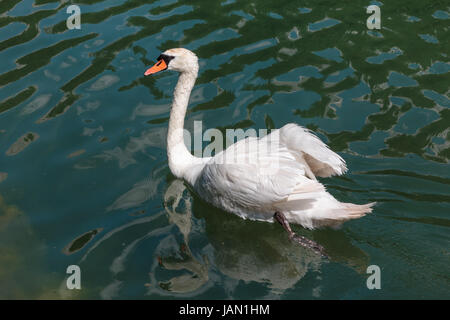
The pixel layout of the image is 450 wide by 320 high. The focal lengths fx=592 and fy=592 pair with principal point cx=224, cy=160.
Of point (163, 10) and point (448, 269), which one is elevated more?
point (163, 10)

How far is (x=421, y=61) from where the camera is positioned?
9.47 meters

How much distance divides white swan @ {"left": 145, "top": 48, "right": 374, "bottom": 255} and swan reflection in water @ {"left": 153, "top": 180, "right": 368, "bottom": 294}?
0.16m

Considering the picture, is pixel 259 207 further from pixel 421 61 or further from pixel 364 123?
pixel 421 61

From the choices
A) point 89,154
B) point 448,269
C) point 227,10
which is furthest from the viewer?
point 227,10

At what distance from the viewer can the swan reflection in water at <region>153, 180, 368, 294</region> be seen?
6.04m

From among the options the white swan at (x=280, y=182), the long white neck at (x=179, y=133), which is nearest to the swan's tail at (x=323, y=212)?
the white swan at (x=280, y=182)

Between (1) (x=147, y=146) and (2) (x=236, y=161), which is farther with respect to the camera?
(1) (x=147, y=146)

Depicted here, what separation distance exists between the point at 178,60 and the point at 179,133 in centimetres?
94

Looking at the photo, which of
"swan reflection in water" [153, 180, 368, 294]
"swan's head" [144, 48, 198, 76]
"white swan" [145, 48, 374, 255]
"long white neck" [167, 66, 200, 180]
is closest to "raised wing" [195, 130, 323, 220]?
"white swan" [145, 48, 374, 255]

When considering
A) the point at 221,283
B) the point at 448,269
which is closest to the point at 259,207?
the point at 221,283

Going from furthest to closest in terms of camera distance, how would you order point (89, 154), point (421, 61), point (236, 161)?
point (421, 61), point (89, 154), point (236, 161)

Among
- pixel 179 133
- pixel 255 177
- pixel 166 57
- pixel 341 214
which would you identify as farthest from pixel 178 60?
pixel 341 214

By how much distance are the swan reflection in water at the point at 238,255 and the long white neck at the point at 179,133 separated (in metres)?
0.56
